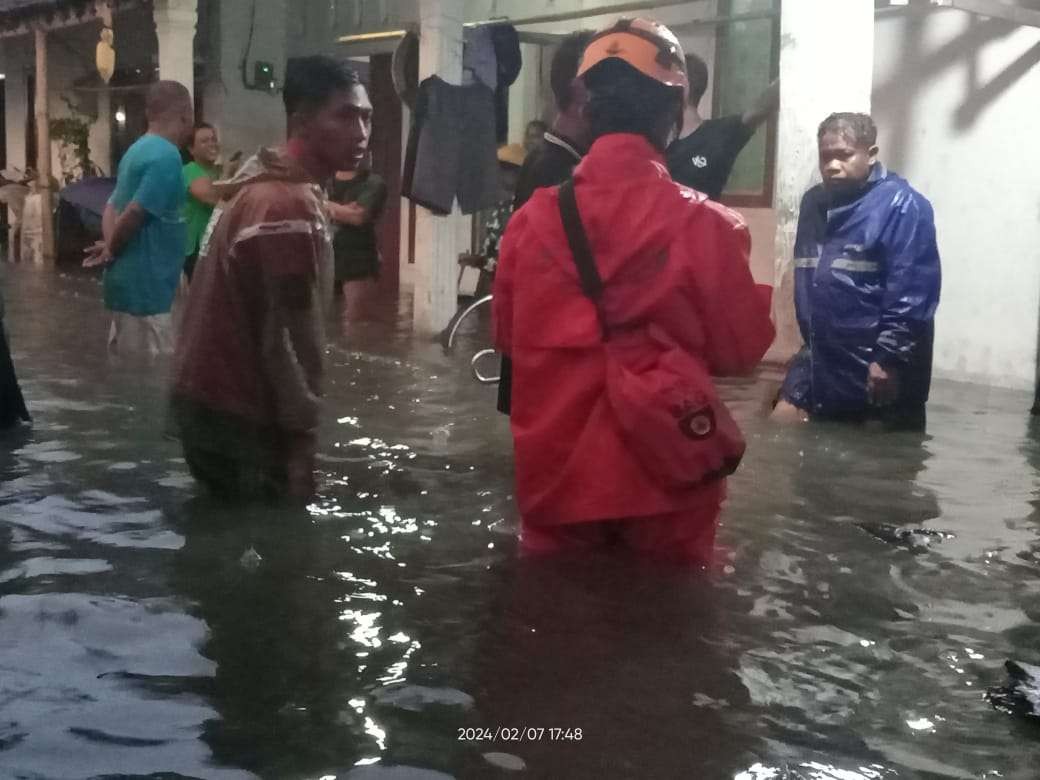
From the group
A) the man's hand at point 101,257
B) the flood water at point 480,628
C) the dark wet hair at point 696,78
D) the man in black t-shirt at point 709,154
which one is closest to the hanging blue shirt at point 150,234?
the man's hand at point 101,257

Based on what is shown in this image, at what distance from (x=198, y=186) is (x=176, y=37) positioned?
26.4 ft

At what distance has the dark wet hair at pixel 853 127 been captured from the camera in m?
7.02

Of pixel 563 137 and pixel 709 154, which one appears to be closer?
pixel 563 137

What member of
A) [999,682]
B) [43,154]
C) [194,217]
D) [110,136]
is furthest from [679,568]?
[110,136]

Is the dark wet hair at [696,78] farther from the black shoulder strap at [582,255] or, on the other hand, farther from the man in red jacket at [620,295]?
the black shoulder strap at [582,255]

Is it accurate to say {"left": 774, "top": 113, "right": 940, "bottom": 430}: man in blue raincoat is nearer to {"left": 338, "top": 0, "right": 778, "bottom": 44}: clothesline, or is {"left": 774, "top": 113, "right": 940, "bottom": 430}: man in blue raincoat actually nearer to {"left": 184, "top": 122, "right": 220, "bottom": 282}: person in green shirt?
{"left": 338, "top": 0, "right": 778, "bottom": 44}: clothesline

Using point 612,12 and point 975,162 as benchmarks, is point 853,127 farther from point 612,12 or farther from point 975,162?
point 612,12

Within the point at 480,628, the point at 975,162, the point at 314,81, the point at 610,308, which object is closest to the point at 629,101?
the point at 610,308

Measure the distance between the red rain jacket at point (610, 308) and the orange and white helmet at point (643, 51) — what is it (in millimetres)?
213

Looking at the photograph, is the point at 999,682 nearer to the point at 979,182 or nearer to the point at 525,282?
the point at 525,282

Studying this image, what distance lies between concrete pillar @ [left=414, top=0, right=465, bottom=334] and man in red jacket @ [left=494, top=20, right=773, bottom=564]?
7458mm

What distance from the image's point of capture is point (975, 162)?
9.28 metres

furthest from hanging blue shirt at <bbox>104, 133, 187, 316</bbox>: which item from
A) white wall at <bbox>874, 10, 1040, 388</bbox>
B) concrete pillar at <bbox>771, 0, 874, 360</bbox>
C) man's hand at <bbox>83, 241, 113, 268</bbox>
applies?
white wall at <bbox>874, 10, 1040, 388</bbox>

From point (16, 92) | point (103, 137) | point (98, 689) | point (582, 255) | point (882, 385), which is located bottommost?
point (98, 689)
